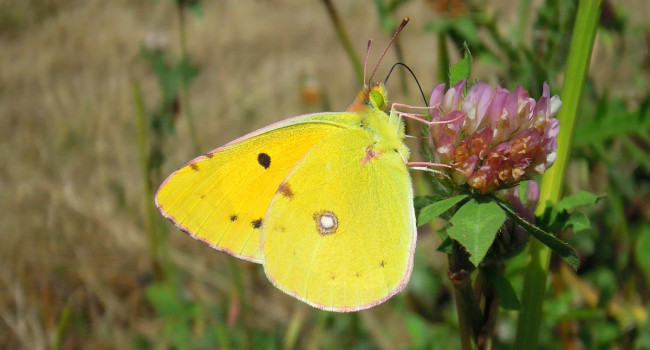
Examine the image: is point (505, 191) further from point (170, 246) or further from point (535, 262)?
point (170, 246)

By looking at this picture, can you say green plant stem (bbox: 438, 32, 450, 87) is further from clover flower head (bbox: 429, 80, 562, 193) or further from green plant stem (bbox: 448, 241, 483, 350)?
green plant stem (bbox: 448, 241, 483, 350)

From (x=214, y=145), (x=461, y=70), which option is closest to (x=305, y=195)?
(x=461, y=70)

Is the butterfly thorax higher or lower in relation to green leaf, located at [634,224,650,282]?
higher

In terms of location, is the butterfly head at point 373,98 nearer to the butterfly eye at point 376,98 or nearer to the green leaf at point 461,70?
the butterfly eye at point 376,98

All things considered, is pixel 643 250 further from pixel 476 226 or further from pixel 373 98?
pixel 476 226

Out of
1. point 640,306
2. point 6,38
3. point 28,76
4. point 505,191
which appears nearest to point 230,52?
point 28,76

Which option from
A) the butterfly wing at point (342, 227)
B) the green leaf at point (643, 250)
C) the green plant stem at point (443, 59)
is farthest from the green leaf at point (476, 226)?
the green leaf at point (643, 250)

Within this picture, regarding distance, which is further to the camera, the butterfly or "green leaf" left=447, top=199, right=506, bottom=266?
the butterfly

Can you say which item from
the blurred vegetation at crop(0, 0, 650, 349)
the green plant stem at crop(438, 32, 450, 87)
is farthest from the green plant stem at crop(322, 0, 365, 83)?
the green plant stem at crop(438, 32, 450, 87)
